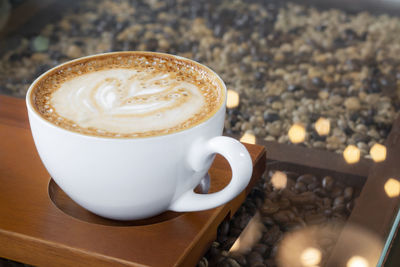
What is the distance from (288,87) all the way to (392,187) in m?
0.63

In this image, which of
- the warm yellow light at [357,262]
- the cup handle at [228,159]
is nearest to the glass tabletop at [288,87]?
the warm yellow light at [357,262]

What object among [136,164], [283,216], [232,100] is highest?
[136,164]

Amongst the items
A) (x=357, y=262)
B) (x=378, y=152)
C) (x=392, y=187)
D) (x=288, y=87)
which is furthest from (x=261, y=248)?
(x=288, y=87)

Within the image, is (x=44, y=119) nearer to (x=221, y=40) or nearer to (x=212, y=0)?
(x=221, y=40)

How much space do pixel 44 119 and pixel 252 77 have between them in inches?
38.6

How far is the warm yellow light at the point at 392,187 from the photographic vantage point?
0.84 metres

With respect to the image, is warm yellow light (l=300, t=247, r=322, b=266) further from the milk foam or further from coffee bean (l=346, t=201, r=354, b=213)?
the milk foam

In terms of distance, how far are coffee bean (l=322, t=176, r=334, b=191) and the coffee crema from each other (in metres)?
0.33

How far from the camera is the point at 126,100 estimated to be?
667 mm

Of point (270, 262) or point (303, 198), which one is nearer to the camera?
point (270, 262)

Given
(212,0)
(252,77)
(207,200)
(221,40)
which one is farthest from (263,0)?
(207,200)

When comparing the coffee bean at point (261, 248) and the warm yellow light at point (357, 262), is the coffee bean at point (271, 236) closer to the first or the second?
the coffee bean at point (261, 248)

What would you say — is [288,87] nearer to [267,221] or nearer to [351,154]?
[351,154]

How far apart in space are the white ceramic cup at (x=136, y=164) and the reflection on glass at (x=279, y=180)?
0.94 feet
